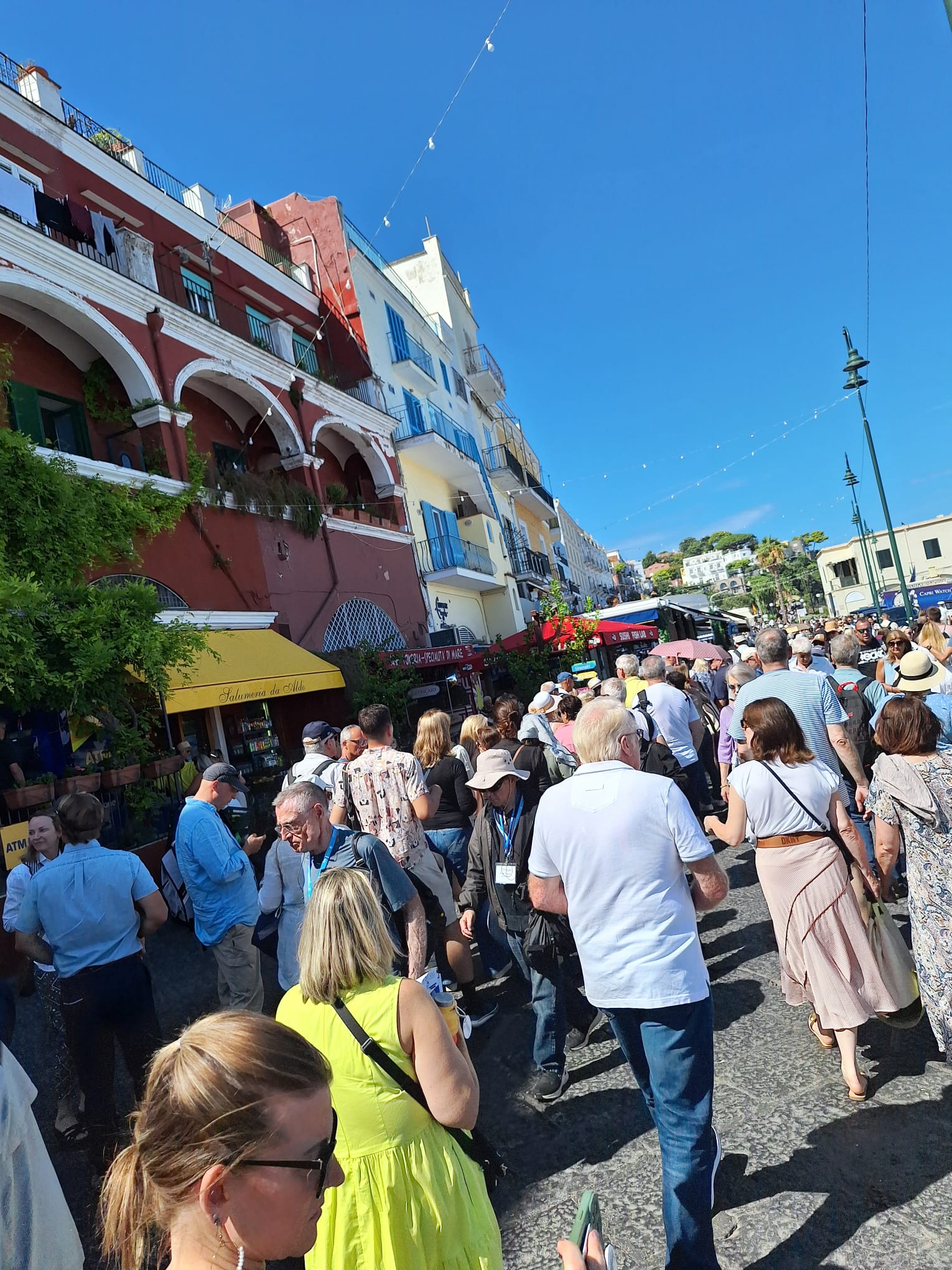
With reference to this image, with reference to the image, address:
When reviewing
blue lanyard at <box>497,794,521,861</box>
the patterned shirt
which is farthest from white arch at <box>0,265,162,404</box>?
blue lanyard at <box>497,794,521,861</box>

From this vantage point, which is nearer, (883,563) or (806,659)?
(806,659)

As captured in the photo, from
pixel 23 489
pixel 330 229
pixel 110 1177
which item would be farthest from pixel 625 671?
pixel 330 229

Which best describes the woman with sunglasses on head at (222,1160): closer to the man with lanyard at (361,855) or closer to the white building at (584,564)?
the man with lanyard at (361,855)

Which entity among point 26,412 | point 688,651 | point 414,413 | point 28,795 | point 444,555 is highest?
point 414,413

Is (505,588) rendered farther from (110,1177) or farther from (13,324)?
(110,1177)

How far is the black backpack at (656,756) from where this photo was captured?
6219 mm

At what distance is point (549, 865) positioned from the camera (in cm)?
278

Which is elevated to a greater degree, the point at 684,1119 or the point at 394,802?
the point at 394,802

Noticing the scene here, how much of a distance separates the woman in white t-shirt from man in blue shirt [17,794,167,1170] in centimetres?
289

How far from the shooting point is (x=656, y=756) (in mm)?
6227

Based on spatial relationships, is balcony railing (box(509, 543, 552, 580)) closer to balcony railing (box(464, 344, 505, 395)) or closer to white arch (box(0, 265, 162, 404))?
balcony railing (box(464, 344, 505, 395))

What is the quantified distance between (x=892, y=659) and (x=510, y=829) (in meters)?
5.56

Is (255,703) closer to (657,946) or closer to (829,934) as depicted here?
(829,934)

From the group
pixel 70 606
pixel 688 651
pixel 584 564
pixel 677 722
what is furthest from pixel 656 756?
pixel 584 564
